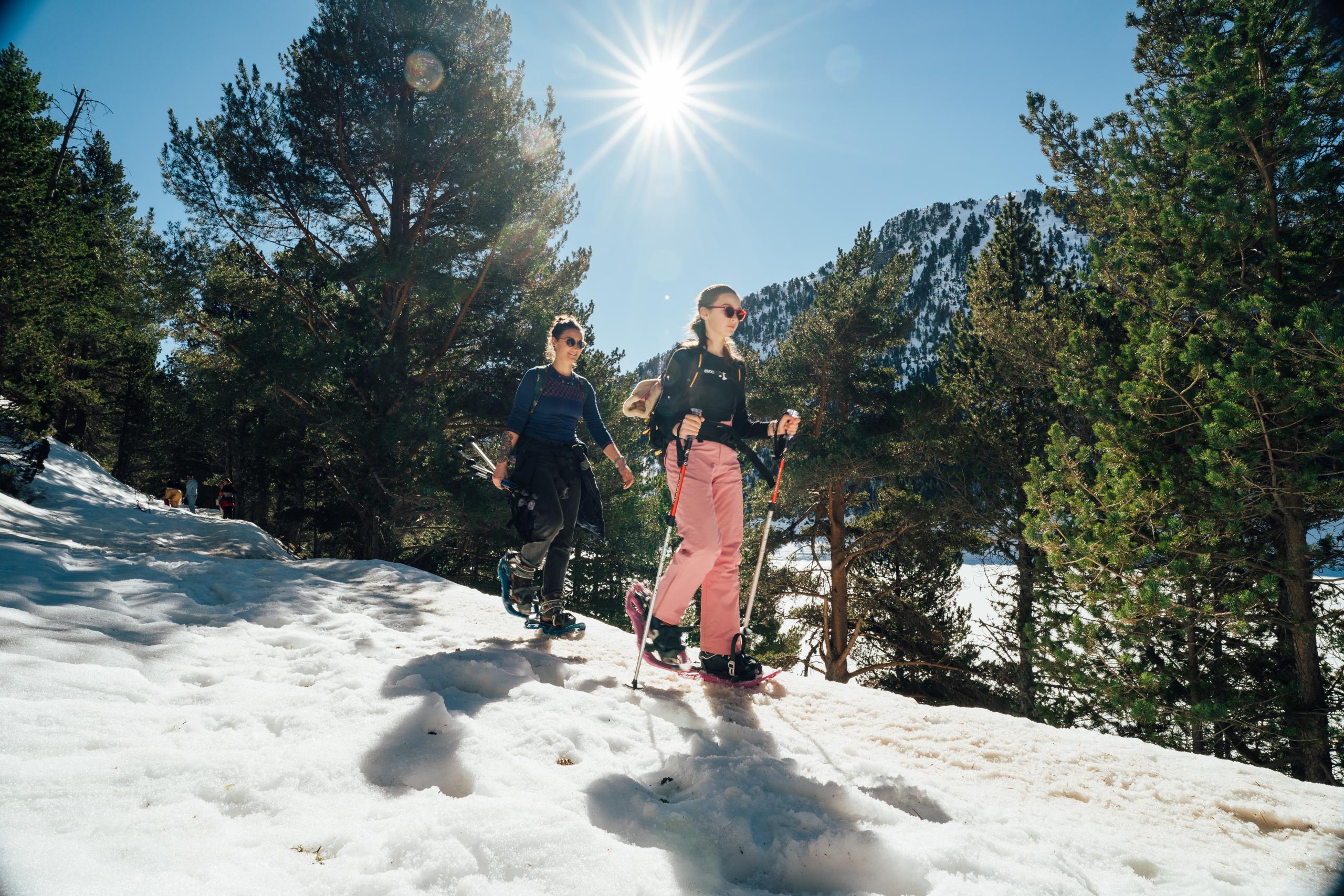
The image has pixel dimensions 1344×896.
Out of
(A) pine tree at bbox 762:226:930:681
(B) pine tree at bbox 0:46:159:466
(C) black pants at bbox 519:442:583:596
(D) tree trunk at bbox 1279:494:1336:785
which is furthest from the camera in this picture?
(A) pine tree at bbox 762:226:930:681

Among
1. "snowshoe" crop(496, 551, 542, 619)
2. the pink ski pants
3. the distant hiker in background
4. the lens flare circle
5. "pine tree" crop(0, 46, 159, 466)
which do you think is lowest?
the distant hiker in background

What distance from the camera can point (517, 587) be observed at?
468cm

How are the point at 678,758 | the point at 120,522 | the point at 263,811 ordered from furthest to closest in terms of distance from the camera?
1. the point at 120,522
2. the point at 678,758
3. the point at 263,811

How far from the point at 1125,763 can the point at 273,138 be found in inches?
581

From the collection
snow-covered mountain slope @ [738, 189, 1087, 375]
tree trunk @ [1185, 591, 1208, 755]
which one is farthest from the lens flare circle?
snow-covered mountain slope @ [738, 189, 1087, 375]

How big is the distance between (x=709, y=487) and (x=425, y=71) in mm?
11412

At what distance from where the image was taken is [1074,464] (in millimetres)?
7059

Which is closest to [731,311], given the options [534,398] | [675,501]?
[675,501]

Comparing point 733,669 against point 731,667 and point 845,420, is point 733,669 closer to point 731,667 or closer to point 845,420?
point 731,667

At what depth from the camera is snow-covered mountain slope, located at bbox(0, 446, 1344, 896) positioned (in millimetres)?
1390

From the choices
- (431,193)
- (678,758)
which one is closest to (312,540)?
(431,193)

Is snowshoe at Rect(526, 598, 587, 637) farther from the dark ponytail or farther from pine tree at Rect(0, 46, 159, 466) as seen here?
pine tree at Rect(0, 46, 159, 466)

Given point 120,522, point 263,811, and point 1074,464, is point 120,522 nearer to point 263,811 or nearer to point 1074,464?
point 263,811

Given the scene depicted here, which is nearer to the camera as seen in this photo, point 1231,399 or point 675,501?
point 675,501
